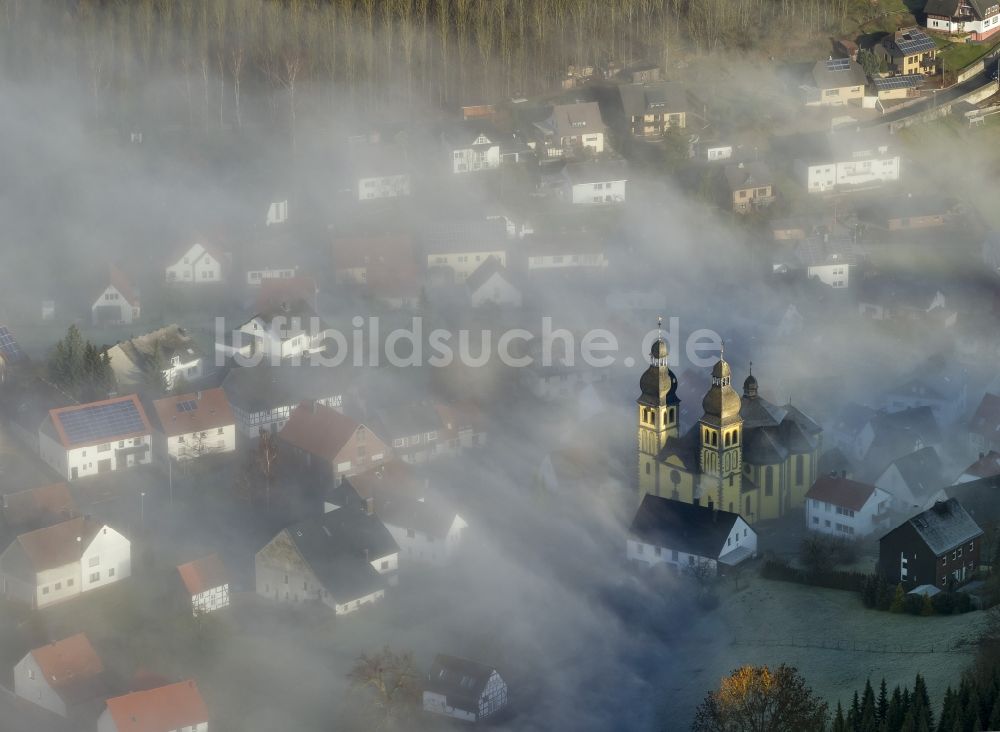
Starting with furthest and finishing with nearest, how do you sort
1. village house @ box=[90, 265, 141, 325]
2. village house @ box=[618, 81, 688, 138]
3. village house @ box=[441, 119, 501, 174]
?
1. village house @ box=[618, 81, 688, 138]
2. village house @ box=[441, 119, 501, 174]
3. village house @ box=[90, 265, 141, 325]

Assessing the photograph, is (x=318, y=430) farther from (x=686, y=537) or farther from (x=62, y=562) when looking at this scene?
(x=686, y=537)

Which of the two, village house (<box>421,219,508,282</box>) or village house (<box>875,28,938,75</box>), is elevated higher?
village house (<box>875,28,938,75</box>)

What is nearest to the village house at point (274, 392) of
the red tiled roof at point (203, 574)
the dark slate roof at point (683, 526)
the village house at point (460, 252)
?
the red tiled roof at point (203, 574)

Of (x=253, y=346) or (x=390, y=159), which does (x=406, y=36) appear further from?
(x=253, y=346)

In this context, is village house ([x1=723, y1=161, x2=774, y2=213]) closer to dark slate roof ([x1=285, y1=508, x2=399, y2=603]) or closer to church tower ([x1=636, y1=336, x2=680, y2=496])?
church tower ([x1=636, y1=336, x2=680, y2=496])

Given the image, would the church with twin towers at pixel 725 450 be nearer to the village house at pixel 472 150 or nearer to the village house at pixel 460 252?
the village house at pixel 460 252

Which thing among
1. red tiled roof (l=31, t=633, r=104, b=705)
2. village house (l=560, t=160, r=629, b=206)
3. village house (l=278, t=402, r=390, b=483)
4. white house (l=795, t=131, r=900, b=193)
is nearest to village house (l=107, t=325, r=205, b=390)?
village house (l=278, t=402, r=390, b=483)

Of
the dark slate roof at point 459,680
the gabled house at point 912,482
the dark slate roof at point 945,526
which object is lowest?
the dark slate roof at point 459,680

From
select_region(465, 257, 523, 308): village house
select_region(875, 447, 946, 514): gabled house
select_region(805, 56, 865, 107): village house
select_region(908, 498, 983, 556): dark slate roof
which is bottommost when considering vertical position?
select_region(465, 257, 523, 308): village house
